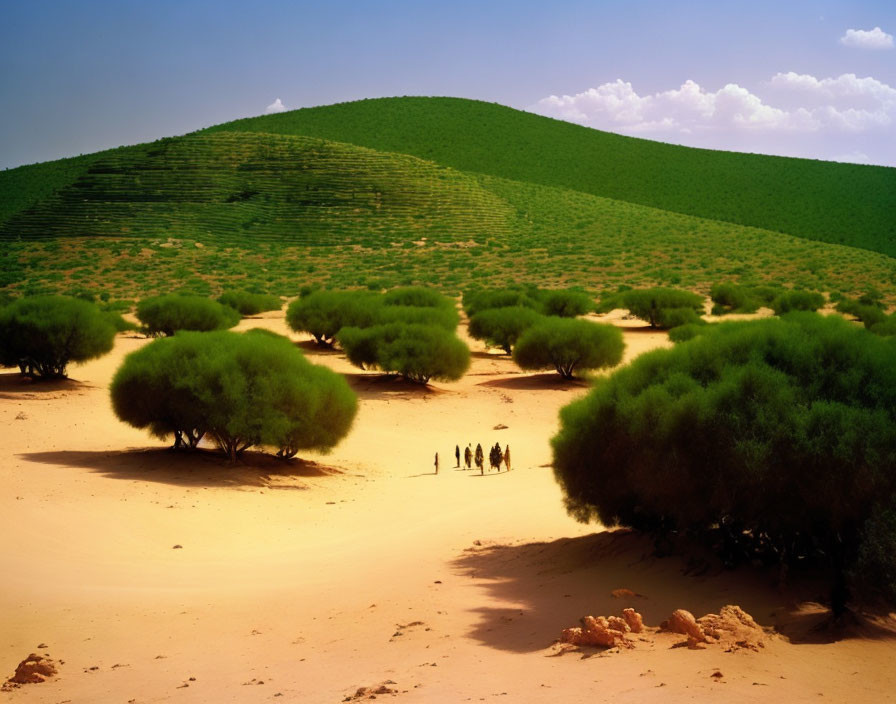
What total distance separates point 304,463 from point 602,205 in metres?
80.4

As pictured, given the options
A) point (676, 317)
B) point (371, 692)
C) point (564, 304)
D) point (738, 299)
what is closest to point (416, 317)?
point (564, 304)

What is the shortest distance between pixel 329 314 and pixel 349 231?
148ft

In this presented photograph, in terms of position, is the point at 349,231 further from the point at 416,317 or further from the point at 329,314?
the point at 416,317

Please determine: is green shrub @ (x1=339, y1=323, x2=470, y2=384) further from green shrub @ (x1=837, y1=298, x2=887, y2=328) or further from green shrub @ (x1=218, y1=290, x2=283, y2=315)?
green shrub @ (x1=837, y1=298, x2=887, y2=328)

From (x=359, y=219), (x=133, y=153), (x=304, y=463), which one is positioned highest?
(x=133, y=153)

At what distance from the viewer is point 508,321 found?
39875 millimetres

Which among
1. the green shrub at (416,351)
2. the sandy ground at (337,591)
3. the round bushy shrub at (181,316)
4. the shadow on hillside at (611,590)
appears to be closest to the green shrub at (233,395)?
the sandy ground at (337,591)

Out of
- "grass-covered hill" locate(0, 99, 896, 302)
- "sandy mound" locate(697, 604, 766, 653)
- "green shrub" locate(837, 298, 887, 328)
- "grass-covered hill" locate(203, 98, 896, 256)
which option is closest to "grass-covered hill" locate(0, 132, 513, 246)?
"grass-covered hill" locate(0, 99, 896, 302)

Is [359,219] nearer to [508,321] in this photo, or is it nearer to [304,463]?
[508,321]

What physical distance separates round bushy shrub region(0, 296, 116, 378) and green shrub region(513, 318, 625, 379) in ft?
44.0

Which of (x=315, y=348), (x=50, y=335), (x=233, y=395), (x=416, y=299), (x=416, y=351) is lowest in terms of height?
(x=315, y=348)

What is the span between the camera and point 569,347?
34.3 m

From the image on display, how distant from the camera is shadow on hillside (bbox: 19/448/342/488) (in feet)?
65.3

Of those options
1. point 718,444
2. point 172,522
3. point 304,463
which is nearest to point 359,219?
point 304,463
